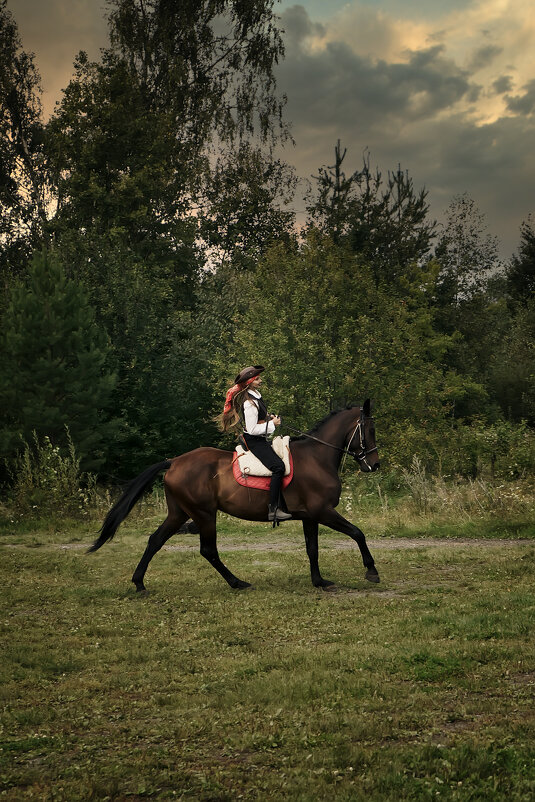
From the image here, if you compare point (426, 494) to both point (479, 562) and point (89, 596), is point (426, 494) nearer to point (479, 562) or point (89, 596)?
point (479, 562)

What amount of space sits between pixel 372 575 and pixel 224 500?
2156mm

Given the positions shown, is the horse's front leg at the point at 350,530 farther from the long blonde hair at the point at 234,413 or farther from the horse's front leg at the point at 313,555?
Result: the long blonde hair at the point at 234,413

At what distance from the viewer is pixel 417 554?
12781 mm

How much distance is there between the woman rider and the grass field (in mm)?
1278

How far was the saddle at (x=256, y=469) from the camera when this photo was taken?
10484mm

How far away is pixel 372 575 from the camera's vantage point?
10578mm

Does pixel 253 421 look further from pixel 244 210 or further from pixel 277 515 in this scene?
pixel 244 210

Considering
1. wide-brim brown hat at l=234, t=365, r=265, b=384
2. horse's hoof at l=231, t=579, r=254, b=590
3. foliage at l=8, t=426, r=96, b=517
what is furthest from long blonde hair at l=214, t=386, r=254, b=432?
foliage at l=8, t=426, r=96, b=517

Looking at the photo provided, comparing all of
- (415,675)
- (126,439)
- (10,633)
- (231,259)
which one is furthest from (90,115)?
(415,675)

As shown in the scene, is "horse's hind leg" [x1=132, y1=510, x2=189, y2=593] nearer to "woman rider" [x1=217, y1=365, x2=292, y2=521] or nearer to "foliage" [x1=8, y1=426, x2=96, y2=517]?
"woman rider" [x1=217, y1=365, x2=292, y2=521]

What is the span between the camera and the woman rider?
33.8 ft

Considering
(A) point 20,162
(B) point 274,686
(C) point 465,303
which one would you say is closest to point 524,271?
(C) point 465,303

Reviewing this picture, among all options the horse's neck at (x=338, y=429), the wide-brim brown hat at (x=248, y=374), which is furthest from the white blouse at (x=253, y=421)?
the horse's neck at (x=338, y=429)

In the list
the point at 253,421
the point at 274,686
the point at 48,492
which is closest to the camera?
the point at 274,686
